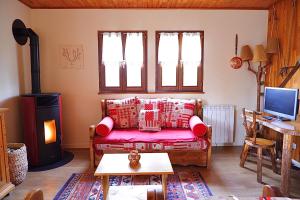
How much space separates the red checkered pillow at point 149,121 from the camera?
3584 millimetres

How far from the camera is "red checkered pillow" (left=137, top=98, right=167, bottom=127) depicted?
12.5 ft

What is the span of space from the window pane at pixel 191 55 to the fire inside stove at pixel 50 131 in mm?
2330

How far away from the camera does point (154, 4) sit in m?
3.79

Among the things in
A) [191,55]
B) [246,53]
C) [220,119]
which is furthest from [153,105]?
[246,53]

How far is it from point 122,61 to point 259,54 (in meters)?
2.28

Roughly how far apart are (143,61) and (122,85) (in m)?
0.57

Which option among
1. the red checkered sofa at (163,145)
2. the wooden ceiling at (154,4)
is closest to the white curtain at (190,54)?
the wooden ceiling at (154,4)

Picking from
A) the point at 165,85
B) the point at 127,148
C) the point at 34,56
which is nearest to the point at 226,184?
the point at 127,148

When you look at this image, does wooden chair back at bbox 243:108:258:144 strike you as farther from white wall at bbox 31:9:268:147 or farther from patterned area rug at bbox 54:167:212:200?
white wall at bbox 31:9:268:147

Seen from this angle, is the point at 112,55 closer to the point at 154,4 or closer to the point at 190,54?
the point at 154,4

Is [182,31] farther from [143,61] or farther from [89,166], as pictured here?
[89,166]

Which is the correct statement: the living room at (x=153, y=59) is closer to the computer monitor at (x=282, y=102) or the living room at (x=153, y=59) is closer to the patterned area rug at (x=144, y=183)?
the computer monitor at (x=282, y=102)

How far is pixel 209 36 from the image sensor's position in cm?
403

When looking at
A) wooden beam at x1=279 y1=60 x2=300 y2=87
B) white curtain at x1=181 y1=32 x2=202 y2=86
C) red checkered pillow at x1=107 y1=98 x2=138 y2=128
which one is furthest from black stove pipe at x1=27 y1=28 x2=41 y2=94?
wooden beam at x1=279 y1=60 x2=300 y2=87
